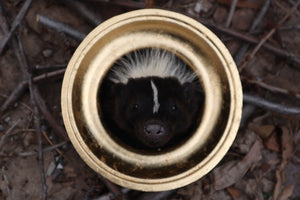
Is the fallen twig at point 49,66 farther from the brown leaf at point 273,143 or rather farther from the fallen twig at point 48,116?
the brown leaf at point 273,143

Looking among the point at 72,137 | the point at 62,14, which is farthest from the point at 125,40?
the point at 62,14

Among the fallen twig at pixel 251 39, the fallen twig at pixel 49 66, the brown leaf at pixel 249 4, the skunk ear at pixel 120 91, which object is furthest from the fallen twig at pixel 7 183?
the brown leaf at pixel 249 4

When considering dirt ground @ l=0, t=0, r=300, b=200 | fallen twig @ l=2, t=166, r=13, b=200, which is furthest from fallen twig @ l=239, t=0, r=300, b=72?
fallen twig @ l=2, t=166, r=13, b=200

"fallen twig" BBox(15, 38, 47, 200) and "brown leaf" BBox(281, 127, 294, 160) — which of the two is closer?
"fallen twig" BBox(15, 38, 47, 200)

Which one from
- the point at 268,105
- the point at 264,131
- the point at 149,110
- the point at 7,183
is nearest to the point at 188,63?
the point at 149,110

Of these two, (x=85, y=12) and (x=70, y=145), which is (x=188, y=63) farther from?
(x=70, y=145)

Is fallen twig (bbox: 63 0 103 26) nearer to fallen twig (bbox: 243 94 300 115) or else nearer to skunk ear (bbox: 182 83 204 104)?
skunk ear (bbox: 182 83 204 104)
